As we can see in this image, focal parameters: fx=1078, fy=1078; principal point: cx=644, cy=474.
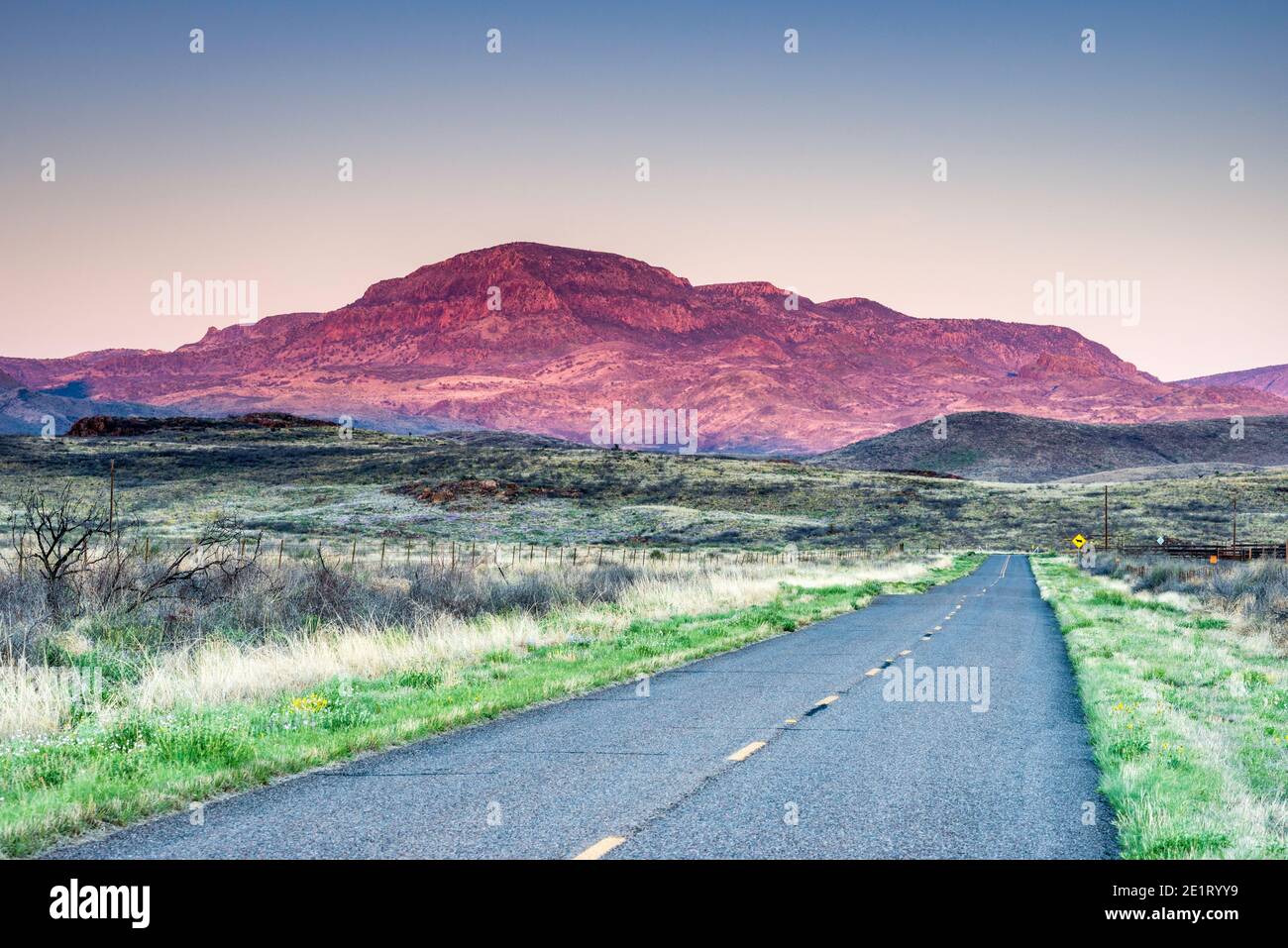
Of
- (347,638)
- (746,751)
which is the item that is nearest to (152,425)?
(347,638)

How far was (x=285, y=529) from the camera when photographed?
6294 centimetres

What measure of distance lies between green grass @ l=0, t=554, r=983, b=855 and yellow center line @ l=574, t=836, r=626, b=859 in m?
3.28

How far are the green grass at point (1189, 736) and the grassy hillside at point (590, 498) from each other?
42527 millimetres

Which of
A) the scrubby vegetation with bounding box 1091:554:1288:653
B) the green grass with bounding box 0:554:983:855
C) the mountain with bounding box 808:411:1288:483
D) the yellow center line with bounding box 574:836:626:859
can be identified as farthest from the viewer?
the mountain with bounding box 808:411:1288:483

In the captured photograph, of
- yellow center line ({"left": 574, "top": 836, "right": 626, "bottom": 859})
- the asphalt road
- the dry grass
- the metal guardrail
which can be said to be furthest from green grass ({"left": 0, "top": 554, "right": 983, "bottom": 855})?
the metal guardrail

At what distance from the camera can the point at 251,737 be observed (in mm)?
9992

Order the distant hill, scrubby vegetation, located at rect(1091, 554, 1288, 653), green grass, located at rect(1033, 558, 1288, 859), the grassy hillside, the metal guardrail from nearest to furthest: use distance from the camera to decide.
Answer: green grass, located at rect(1033, 558, 1288, 859) < scrubby vegetation, located at rect(1091, 554, 1288, 653) < the metal guardrail < the grassy hillside < the distant hill

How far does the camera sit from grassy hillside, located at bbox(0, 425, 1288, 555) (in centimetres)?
7350

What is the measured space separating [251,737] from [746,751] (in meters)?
4.60

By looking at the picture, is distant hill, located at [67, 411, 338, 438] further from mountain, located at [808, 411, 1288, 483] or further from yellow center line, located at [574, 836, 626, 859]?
yellow center line, located at [574, 836, 626, 859]

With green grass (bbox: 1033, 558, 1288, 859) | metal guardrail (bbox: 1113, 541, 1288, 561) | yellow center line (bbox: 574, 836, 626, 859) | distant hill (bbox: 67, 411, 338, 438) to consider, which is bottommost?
metal guardrail (bbox: 1113, 541, 1288, 561)
